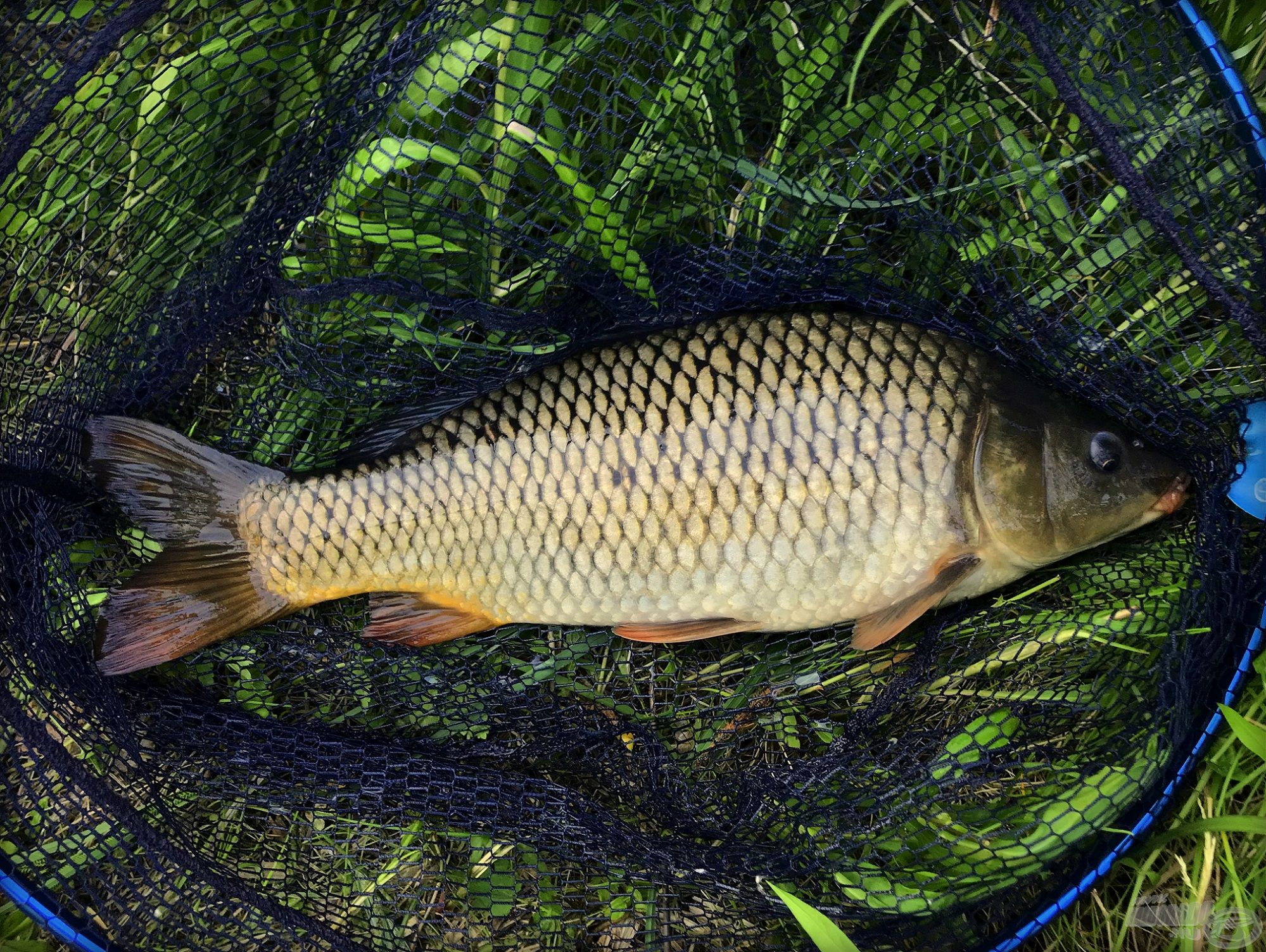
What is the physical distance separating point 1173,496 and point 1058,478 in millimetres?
203

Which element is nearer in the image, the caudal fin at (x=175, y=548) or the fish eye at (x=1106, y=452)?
the fish eye at (x=1106, y=452)

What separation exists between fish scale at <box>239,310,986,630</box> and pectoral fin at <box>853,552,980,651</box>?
0.03m

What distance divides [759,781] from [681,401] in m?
0.72

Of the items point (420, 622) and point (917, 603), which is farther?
point (420, 622)

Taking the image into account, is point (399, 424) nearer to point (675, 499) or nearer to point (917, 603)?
point (675, 499)

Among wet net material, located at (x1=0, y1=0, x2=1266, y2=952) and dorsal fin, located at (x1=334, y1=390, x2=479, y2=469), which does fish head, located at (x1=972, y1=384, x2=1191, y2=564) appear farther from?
dorsal fin, located at (x1=334, y1=390, x2=479, y2=469)

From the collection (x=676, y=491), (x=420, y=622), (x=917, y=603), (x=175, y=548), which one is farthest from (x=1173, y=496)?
(x=175, y=548)

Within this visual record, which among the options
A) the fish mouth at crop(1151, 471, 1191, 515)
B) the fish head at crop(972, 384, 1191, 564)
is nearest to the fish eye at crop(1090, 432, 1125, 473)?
the fish head at crop(972, 384, 1191, 564)

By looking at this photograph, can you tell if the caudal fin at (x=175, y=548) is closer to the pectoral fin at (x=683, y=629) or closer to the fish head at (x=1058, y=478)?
the pectoral fin at (x=683, y=629)

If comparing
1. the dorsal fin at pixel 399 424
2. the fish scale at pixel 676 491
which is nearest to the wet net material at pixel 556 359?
the dorsal fin at pixel 399 424

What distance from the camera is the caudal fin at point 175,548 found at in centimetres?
169

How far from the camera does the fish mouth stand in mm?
1538

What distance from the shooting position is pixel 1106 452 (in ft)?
5.01

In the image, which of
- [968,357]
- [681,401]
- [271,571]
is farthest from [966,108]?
[271,571]
